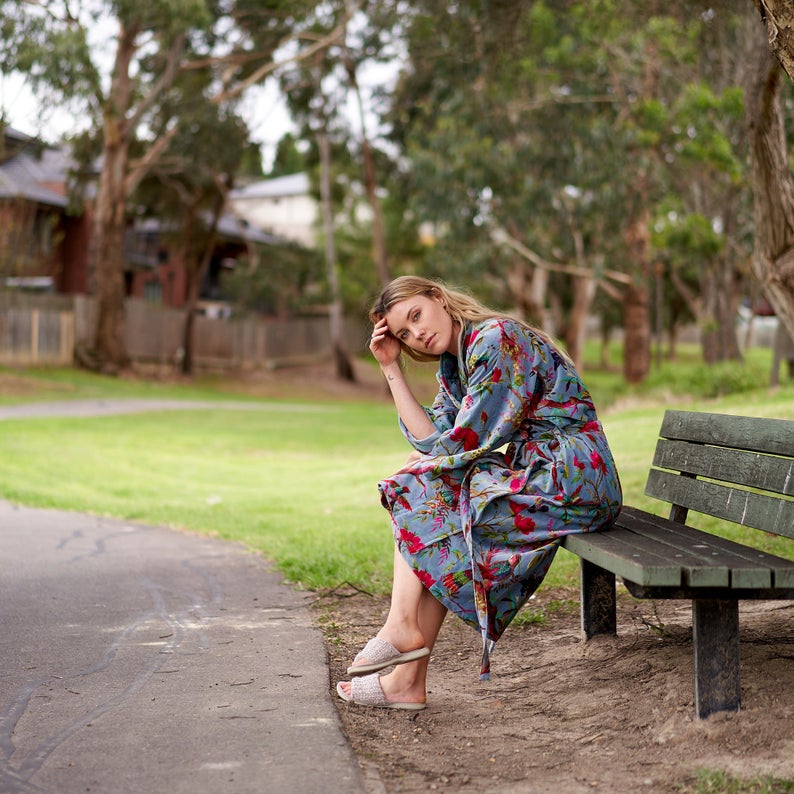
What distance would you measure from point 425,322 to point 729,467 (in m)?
1.29

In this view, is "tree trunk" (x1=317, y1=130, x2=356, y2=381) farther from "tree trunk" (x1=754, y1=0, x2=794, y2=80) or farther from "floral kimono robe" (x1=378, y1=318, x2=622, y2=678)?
"floral kimono robe" (x1=378, y1=318, x2=622, y2=678)

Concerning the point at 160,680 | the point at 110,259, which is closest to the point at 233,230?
the point at 110,259

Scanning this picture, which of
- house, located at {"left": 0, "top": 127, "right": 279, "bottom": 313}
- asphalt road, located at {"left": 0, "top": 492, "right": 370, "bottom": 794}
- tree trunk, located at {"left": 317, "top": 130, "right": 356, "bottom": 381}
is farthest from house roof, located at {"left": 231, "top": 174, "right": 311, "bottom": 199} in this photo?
asphalt road, located at {"left": 0, "top": 492, "right": 370, "bottom": 794}

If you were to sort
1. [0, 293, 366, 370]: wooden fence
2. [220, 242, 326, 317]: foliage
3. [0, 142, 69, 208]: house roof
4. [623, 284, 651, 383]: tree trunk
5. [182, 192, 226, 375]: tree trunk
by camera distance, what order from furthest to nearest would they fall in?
[220, 242, 326, 317]: foliage < [182, 192, 226, 375]: tree trunk < [0, 142, 69, 208]: house roof < [0, 293, 366, 370]: wooden fence < [623, 284, 651, 383]: tree trunk

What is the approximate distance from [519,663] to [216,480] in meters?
7.68

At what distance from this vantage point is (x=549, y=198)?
24.2m

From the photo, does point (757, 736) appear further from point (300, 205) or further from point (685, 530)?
point (300, 205)

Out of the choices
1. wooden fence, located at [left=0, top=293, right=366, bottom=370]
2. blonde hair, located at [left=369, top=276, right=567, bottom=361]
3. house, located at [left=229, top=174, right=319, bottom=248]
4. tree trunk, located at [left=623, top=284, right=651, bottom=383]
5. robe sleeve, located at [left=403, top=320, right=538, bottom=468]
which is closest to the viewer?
robe sleeve, located at [left=403, top=320, right=538, bottom=468]

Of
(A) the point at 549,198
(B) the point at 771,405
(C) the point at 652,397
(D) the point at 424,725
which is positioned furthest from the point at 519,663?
(A) the point at 549,198

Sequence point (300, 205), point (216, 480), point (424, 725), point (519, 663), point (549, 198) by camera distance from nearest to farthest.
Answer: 1. point (424, 725)
2. point (519, 663)
3. point (216, 480)
4. point (549, 198)
5. point (300, 205)

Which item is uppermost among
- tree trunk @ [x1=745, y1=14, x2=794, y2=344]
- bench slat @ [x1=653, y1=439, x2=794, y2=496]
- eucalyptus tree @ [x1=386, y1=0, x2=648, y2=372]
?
eucalyptus tree @ [x1=386, y1=0, x2=648, y2=372]

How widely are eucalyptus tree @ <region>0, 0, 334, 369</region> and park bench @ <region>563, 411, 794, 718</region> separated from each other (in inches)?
843

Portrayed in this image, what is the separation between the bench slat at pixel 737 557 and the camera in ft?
10.1

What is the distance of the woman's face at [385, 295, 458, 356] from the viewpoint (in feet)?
13.1
